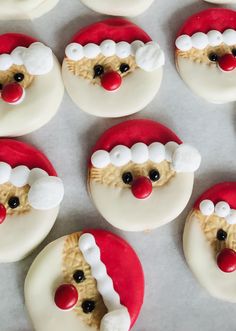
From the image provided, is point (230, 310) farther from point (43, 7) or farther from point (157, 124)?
point (43, 7)

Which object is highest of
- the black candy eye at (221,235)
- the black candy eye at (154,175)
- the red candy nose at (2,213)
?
the black candy eye at (154,175)

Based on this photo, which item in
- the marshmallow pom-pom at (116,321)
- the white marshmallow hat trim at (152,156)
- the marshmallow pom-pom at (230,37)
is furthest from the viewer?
the marshmallow pom-pom at (230,37)

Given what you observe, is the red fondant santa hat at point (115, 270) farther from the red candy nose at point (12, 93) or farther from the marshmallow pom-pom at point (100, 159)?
the red candy nose at point (12, 93)

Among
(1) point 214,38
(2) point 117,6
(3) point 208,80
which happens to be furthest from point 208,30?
(2) point 117,6

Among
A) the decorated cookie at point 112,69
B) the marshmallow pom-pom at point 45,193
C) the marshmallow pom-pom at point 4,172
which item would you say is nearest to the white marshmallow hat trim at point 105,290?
the marshmallow pom-pom at point 45,193

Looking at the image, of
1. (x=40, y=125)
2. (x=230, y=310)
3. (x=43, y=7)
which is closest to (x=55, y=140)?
(x=40, y=125)

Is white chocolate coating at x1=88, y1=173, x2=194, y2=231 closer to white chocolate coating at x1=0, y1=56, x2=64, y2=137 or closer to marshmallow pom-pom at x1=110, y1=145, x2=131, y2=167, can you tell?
marshmallow pom-pom at x1=110, y1=145, x2=131, y2=167

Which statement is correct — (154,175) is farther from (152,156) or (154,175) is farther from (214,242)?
(214,242)
